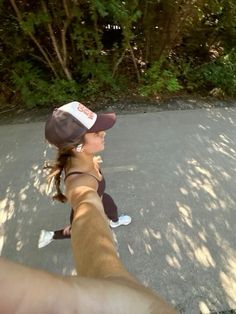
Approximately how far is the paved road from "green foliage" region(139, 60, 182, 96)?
571 mm

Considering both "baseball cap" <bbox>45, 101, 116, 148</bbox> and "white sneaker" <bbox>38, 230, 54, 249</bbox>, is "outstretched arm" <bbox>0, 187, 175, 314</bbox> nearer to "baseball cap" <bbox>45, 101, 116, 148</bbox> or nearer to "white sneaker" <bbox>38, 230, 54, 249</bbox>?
"baseball cap" <bbox>45, 101, 116, 148</bbox>

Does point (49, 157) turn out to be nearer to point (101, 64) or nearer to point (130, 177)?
point (130, 177)

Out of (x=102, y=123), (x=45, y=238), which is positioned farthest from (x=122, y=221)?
(x=102, y=123)

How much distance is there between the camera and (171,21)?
584 centimetres

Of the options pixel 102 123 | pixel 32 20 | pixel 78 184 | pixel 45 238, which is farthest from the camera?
pixel 32 20

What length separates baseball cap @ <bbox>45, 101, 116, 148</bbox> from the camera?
220 cm

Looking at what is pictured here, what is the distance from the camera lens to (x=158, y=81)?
19.7 ft

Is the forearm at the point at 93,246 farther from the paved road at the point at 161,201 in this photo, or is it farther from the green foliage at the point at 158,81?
the green foliage at the point at 158,81

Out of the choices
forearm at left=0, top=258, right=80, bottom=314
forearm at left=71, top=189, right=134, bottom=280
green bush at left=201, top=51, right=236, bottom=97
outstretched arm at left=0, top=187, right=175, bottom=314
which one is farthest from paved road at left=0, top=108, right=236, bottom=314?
forearm at left=0, top=258, right=80, bottom=314

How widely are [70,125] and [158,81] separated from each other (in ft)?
13.2

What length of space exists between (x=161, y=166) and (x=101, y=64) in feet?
7.66

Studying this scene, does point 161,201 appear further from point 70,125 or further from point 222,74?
point 222,74

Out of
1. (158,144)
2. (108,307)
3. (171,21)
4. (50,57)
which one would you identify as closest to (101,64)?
(50,57)

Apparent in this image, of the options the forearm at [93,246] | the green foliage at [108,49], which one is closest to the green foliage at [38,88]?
the green foliage at [108,49]
